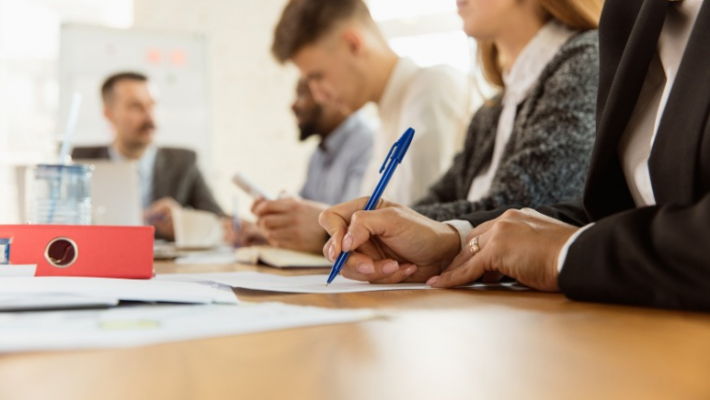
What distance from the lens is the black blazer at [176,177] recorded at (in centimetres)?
396

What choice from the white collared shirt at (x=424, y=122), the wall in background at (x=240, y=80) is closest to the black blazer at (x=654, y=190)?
the white collared shirt at (x=424, y=122)

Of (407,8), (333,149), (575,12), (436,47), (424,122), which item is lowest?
(333,149)

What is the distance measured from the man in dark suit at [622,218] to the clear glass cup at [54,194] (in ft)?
2.66

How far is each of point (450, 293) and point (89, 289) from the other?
0.34 m

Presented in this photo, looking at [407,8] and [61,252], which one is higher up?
[407,8]

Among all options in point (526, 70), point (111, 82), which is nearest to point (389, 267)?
point (526, 70)

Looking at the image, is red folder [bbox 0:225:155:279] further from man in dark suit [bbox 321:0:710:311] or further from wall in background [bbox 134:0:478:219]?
wall in background [bbox 134:0:478:219]

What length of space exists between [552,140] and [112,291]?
2.57 ft

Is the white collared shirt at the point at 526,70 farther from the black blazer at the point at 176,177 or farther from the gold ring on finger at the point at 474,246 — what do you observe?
the black blazer at the point at 176,177

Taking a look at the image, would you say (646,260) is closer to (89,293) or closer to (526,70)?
(89,293)

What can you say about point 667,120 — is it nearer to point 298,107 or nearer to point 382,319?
point 382,319

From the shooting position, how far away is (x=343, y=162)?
2.82 m

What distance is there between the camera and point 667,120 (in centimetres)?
66

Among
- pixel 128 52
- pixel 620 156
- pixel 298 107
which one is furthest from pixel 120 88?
pixel 620 156
